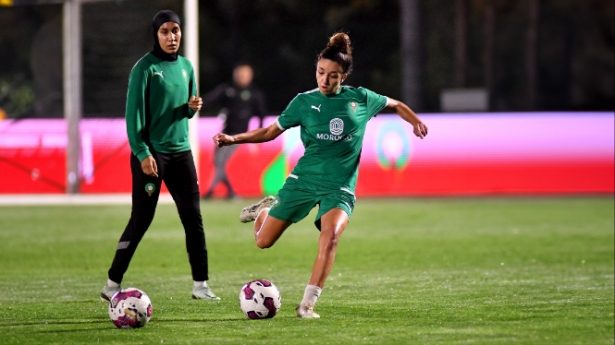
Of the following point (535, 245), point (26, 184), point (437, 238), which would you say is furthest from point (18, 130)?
point (535, 245)

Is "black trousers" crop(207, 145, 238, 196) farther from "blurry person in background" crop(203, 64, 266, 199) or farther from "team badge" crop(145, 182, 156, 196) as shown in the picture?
"team badge" crop(145, 182, 156, 196)

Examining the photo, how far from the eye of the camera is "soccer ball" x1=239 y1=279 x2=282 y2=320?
26.1 feet

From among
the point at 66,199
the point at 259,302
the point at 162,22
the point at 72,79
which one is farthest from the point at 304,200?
the point at 72,79

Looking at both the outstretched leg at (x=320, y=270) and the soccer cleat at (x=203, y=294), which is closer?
the outstretched leg at (x=320, y=270)

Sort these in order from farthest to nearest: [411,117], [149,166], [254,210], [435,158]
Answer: [435,158] < [254,210] < [149,166] < [411,117]

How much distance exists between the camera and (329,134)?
8.13m

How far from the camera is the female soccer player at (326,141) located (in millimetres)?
8109

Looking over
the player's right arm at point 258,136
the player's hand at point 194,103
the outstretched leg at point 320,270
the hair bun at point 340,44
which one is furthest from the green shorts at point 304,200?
the player's hand at point 194,103

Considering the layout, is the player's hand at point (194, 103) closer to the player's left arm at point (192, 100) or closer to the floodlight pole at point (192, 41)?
the player's left arm at point (192, 100)

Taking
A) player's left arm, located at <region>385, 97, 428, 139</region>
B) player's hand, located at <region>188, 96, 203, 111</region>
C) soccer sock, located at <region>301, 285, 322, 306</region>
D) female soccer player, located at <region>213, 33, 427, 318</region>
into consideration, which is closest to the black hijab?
player's hand, located at <region>188, 96, 203, 111</region>

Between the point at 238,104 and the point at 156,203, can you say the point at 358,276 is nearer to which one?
the point at 156,203

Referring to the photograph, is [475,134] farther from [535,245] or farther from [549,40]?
[535,245]

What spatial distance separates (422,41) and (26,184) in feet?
30.7

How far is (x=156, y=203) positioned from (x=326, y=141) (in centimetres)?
165
